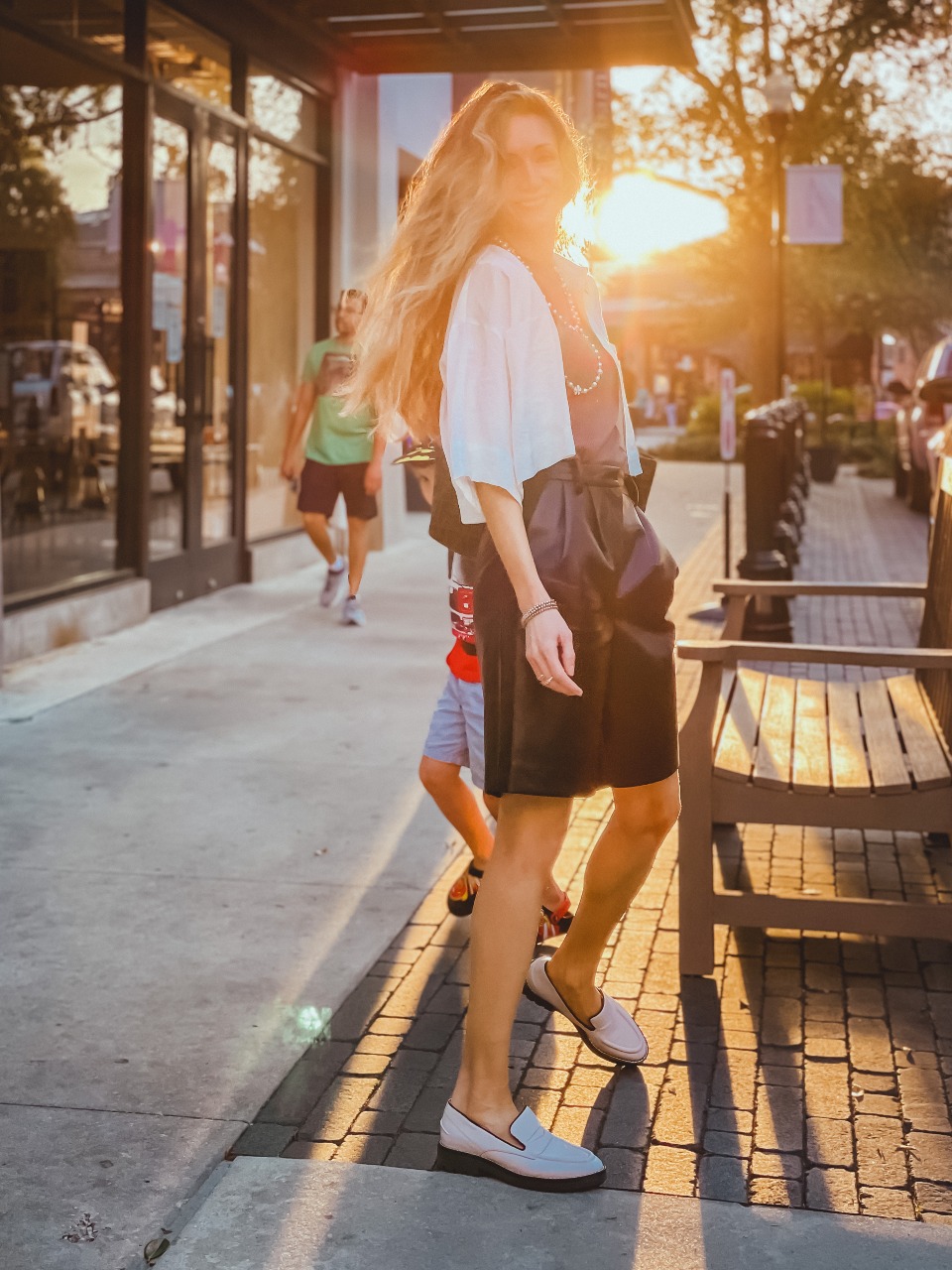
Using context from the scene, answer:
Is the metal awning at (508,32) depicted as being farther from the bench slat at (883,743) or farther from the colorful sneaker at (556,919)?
the colorful sneaker at (556,919)

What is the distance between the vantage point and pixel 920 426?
730 inches

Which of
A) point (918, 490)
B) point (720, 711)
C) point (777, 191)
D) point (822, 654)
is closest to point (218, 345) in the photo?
point (720, 711)

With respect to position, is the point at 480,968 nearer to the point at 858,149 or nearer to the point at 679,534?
the point at 679,534

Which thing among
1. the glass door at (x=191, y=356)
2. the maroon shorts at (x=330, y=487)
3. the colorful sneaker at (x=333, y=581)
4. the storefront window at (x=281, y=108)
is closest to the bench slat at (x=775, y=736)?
the maroon shorts at (x=330, y=487)

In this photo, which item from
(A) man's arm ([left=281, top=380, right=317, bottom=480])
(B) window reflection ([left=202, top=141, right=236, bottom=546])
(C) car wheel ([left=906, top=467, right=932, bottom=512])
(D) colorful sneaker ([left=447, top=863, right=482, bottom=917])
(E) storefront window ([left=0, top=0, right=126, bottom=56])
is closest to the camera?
(D) colorful sneaker ([left=447, top=863, right=482, bottom=917])

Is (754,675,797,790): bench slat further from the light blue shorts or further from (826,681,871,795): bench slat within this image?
the light blue shorts

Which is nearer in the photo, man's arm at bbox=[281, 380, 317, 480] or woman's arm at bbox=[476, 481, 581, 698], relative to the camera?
woman's arm at bbox=[476, 481, 581, 698]

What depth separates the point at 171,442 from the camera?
35.7ft

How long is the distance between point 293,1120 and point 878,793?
165 centimetres

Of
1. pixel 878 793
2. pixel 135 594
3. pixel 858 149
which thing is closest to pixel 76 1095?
pixel 878 793

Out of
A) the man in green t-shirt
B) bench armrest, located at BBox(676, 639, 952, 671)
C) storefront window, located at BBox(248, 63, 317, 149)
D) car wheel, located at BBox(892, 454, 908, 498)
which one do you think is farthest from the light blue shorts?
car wheel, located at BBox(892, 454, 908, 498)

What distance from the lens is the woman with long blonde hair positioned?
9.57ft

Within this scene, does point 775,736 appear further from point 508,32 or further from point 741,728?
point 508,32

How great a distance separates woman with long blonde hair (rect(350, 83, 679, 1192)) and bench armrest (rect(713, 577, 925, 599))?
2055 millimetres
